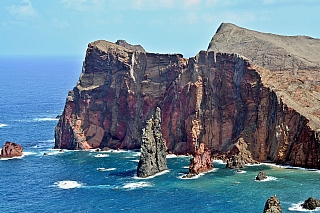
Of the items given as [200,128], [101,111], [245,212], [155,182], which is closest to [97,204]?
[155,182]

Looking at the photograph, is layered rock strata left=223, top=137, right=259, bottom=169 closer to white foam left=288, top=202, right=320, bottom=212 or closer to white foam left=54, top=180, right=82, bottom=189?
white foam left=288, top=202, right=320, bottom=212

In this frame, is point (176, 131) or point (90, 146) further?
point (90, 146)

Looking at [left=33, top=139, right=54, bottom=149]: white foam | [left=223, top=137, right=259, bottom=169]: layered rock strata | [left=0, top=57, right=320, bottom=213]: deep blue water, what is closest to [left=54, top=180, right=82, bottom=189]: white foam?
[left=0, top=57, right=320, bottom=213]: deep blue water

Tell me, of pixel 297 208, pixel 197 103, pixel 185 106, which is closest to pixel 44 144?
pixel 185 106

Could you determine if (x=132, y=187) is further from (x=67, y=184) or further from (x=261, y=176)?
(x=261, y=176)

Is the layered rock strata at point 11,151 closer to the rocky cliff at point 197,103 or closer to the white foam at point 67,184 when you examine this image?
the rocky cliff at point 197,103

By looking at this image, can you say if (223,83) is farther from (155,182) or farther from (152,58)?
(155,182)
